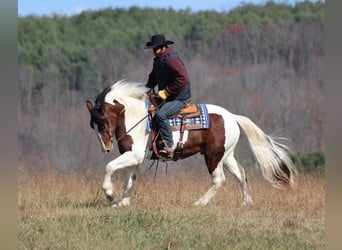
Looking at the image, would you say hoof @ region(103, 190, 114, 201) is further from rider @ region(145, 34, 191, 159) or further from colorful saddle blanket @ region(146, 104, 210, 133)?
colorful saddle blanket @ region(146, 104, 210, 133)

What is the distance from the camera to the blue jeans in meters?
8.98

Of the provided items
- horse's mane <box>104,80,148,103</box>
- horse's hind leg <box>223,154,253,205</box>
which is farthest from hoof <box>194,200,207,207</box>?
horse's mane <box>104,80,148,103</box>

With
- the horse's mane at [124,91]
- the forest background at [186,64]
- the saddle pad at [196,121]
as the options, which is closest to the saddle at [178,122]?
the saddle pad at [196,121]

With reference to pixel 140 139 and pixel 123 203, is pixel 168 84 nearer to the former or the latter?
pixel 140 139

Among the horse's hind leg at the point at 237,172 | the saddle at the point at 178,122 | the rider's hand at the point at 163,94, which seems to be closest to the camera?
the rider's hand at the point at 163,94

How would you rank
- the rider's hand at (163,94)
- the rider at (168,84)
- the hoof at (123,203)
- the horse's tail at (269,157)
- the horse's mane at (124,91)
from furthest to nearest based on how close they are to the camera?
the horse's tail at (269,157), the horse's mane at (124,91), the rider's hand at (163,94), the rider at (168,84), the hoof at (123,203)

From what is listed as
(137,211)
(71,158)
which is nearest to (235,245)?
(137,211)

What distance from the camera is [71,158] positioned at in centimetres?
2605

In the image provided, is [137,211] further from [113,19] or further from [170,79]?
[113,19]

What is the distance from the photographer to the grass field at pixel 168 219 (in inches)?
265

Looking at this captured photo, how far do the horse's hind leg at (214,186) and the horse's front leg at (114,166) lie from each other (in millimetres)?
970

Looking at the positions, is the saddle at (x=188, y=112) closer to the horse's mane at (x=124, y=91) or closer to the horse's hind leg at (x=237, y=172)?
the horse's mane at (x=124, y=91)

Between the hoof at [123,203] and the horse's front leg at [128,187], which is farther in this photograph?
the horse's front leg at [128,187]

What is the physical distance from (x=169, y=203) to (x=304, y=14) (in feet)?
100
